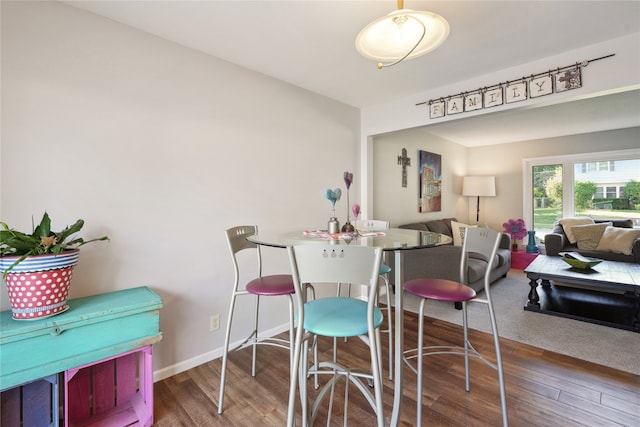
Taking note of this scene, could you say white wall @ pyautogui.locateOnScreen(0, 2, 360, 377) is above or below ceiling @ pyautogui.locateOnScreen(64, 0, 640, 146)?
below

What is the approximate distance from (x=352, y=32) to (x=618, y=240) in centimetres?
457

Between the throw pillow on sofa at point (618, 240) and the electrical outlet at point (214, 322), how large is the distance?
5.02 metres

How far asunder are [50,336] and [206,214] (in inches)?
42.5

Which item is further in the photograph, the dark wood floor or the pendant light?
the dark wood floor

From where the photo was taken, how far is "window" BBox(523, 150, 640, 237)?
4.68 m

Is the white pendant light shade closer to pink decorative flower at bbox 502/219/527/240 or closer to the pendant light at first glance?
the pendant light

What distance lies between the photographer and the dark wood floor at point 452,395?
5.19 feet

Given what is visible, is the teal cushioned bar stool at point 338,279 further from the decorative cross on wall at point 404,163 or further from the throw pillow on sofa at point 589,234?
the throw pillow on sofa at point 589,234

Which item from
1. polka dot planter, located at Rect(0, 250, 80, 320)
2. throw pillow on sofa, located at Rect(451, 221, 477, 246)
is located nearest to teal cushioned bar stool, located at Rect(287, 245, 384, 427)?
polka dot planter, located at Rect(0, 250, 80, 320)

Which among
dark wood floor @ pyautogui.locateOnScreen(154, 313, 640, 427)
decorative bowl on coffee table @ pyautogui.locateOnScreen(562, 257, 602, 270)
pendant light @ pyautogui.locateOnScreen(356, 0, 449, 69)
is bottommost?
dark wood floor @ pyautogui.locateOnScreen(154, 313, 640, 427)

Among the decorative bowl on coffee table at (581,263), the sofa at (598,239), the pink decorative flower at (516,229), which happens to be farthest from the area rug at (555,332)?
the pink decorative flower at (516,229)

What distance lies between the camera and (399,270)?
1399 millimetres

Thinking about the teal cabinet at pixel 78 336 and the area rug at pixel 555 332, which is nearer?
the teal cabinet at pixel 78 336

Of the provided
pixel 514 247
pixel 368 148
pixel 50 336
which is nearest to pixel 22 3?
pixel 50 336
